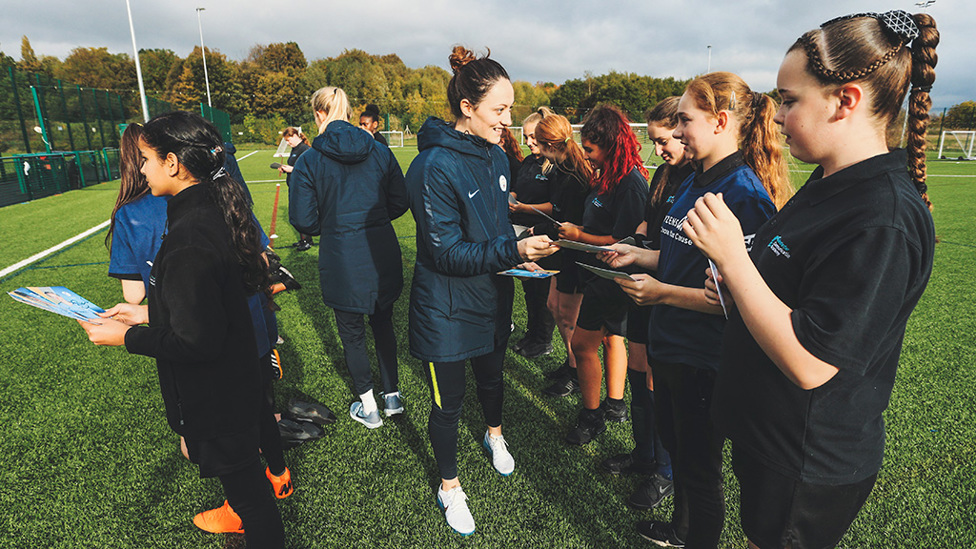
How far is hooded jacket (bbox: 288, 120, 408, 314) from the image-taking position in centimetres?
307

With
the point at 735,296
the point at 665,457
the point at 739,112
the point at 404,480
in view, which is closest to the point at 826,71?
the point at 735,296

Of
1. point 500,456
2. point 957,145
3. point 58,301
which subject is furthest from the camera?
point 957,145

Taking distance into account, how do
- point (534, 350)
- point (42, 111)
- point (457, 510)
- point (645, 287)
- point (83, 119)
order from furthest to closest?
point (83, 119), point (42, 111), point (534, 350), point (457, 510), point (645, 287)

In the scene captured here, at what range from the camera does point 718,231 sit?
119cm

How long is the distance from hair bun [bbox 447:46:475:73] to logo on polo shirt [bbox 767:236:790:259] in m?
1.72

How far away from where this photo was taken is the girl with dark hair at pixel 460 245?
204cm

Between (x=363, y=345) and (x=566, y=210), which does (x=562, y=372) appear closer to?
(x=566, y=210)

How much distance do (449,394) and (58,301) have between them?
59.9 inches

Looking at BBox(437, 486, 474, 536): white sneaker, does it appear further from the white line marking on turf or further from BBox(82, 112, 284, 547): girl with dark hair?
the white line marking on turf

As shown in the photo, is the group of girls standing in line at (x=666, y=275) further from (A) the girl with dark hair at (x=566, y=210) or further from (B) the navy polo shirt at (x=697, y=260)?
(A) the girl with dark hair at (x=566, y=210)

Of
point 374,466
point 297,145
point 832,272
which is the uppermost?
point 297,145

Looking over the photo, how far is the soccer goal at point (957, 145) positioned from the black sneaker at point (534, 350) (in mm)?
31300

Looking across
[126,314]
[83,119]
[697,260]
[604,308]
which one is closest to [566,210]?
[604,308]

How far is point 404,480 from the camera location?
111 inches
